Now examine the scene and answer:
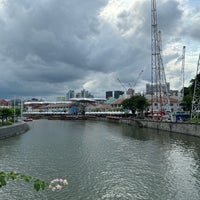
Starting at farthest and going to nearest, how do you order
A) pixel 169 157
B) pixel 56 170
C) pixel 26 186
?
pixel 169 157
pixel 56 170
pixel 26 186

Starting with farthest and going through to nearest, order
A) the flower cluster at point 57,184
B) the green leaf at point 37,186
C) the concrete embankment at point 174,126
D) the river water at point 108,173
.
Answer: the concrete embankment at point 174,126
the river water at point 108,173
the flower cluster at point 57,184
the green leaf at point 37,186

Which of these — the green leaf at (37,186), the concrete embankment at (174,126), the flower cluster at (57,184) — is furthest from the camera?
the concrete embankment at (174,126)

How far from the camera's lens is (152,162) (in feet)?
92.9

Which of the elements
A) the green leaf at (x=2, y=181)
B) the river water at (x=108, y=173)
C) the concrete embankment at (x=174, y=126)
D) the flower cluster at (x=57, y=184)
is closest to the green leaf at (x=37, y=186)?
the flower cluster at (x=57, y=184)

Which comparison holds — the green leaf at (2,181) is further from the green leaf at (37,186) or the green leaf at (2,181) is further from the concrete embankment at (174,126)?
the concrete embankment at (174,126)

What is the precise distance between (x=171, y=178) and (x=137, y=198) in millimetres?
6000

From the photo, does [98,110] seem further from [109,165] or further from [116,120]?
[109,165]

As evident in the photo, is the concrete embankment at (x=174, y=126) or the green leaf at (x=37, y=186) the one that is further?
the concrete embankment at (x=174, y=126)

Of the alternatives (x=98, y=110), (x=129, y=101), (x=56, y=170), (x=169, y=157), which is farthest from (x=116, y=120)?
(x=56, y=170)

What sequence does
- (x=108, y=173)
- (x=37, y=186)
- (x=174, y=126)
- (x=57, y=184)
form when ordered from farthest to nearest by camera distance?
(x=174, y=126) < (x=108, y=173) < (x=57, y=184) < (x=37, y=186)

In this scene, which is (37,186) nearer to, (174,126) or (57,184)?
(57,184)

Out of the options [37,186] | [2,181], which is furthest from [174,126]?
[2,181]

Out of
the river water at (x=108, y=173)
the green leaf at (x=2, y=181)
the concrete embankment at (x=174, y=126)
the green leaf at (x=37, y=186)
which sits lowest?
the river water at (x=108, y=173)

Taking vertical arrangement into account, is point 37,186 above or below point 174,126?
above
